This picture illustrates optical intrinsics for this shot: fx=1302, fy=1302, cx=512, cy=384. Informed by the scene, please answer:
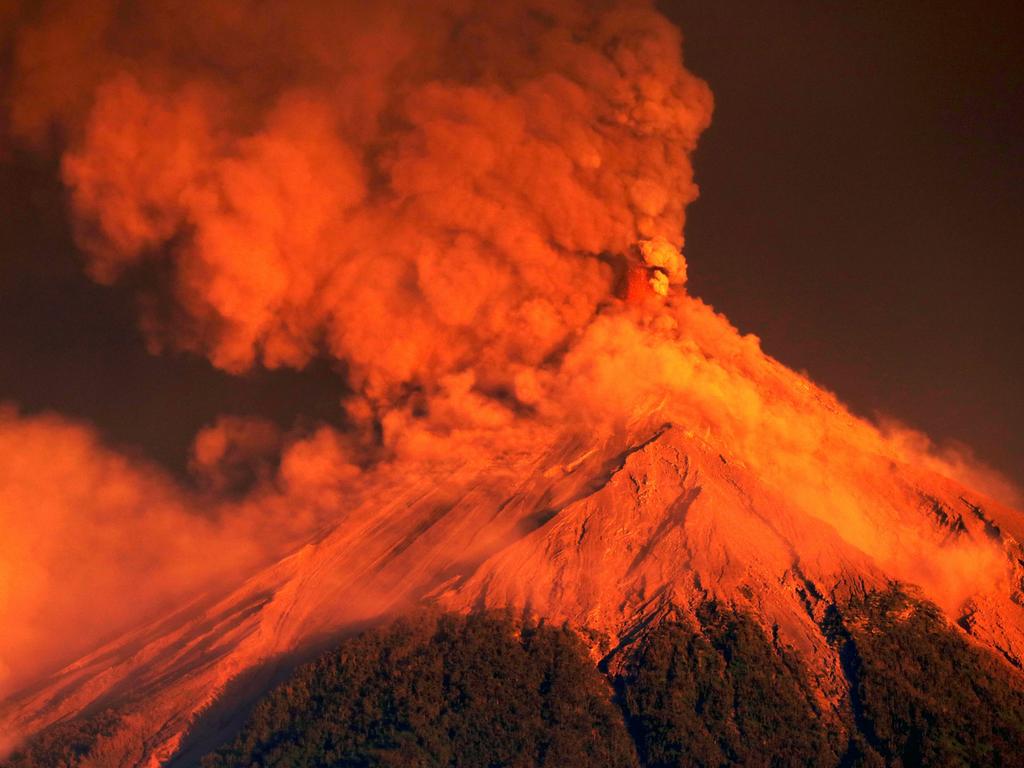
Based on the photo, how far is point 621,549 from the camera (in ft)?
132

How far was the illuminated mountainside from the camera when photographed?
126 feet

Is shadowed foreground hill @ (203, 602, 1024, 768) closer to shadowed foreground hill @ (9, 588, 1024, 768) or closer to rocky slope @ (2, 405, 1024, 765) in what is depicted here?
shadowed foreground hill @ (9, 588, 1024, 768)

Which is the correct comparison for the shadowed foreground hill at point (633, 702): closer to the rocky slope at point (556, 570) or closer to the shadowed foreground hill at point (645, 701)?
the shadowed foreground hill at point (645, 701)

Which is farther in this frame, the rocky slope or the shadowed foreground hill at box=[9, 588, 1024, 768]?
the rocky slope

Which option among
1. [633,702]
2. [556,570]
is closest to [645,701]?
[633,702]

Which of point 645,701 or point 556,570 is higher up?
point 556,570

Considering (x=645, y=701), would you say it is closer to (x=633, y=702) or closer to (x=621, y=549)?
(x=633, y=702)

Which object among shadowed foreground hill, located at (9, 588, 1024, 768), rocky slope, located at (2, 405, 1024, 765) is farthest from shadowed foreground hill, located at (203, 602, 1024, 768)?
rocky slope, located at (2, 405, 1024, 765)

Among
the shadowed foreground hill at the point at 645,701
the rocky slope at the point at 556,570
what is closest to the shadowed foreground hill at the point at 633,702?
the shadowed foreground hill at the point at 645,701

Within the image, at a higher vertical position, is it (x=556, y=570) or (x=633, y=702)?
(x=556, y=570)

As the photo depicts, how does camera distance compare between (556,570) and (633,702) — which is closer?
(633,702)

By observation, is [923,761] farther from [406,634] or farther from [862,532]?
[406,634]

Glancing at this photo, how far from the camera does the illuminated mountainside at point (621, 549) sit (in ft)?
126

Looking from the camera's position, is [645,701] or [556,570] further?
[556,570]
